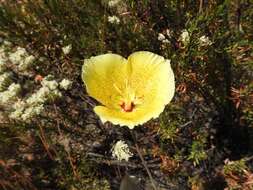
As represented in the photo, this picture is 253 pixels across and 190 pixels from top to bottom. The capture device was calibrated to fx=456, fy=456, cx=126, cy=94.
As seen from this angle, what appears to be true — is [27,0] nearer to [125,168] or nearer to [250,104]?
[125,168]

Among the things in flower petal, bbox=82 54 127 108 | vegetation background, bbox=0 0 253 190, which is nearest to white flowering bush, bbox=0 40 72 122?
vegetation background, bbox=0 0 253 190

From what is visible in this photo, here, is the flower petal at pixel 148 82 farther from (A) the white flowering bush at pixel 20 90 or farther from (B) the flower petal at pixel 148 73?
(A) the white flowering bush at pixel 20 90

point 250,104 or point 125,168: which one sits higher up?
point 250,104

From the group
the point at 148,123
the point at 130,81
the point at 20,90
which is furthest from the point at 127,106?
the point at 20,90

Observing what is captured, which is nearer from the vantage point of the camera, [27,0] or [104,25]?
[104,25]

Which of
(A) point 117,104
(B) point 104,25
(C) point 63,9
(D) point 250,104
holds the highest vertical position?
(C) point 63,9

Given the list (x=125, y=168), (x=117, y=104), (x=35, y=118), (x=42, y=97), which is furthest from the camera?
(x=125, y=168)

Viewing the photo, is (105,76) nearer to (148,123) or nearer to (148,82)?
(148,82)

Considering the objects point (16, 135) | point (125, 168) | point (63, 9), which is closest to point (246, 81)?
point (125, 168)
